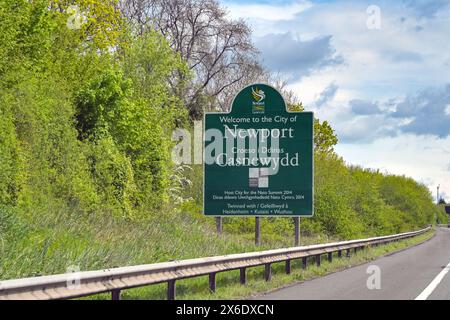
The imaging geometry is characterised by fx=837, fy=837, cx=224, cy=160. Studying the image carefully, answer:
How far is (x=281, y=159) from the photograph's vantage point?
A: 2731 cm

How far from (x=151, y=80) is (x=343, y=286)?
27923 millimetres

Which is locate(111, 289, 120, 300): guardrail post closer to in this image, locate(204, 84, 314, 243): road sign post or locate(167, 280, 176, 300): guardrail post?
locate(167, 280, 176, 300): guardrail post

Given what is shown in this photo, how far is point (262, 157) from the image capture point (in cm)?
2736

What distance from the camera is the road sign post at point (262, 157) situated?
89.7ft

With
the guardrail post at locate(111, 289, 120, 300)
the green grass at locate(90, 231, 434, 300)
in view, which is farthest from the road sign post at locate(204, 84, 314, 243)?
the guardrail post at locate(111, 289, 120, 300)

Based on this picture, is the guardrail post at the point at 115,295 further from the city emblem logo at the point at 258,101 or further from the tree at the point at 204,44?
the tree at the point at 204,44

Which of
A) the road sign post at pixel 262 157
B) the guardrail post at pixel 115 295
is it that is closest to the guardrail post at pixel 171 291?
the guardrail post at pixel 115 295

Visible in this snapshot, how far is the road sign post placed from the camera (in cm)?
2733

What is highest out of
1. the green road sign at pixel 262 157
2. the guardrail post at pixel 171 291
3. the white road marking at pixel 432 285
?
the green road sign at pixel 262 157
